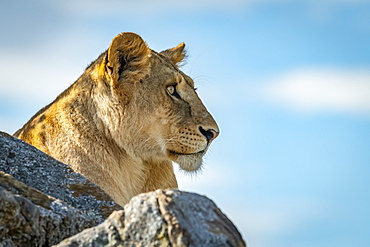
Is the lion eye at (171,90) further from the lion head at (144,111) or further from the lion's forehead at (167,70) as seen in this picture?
the lion's forehead at (167,70)

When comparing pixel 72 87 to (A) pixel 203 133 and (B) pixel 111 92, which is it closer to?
(B) pixel 111 92

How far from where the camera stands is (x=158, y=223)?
285 cm

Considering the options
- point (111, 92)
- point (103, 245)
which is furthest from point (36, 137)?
point (103, 245)

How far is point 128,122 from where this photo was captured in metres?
7.12

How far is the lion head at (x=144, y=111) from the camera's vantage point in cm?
711

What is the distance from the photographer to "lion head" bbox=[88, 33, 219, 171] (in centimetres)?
711

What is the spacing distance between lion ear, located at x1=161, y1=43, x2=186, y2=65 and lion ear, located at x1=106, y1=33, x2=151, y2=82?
1.19 m

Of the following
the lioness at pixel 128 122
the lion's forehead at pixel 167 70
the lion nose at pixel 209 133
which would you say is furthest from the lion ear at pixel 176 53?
the lion nose at pixel 209 133

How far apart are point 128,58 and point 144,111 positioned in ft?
1.92

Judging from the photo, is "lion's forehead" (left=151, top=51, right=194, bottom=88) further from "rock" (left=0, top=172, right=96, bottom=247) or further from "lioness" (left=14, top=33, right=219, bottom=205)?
"rock" (left=0, top=172, right=96, bottom=247)

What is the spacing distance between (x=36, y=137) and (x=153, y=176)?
4.25ft

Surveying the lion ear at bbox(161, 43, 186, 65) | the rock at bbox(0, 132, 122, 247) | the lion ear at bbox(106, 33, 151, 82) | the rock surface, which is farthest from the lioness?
the rock surface

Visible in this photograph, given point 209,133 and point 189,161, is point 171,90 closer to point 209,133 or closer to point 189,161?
point 209,133

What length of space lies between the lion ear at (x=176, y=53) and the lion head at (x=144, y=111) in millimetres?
1172
